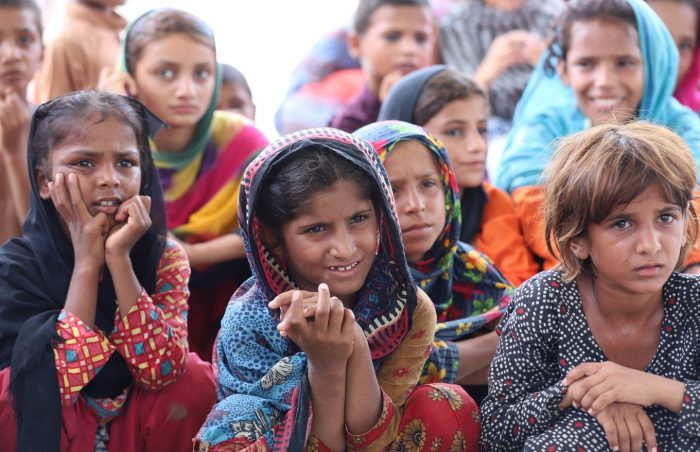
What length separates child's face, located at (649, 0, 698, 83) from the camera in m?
4.24

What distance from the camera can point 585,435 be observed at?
6.87 ft

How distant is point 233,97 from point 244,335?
2.52m

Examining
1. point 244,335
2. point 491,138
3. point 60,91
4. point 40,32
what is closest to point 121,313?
point 244,335

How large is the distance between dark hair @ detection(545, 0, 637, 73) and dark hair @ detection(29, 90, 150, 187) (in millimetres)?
1823

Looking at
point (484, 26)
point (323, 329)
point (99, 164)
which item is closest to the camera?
point (323, 329)

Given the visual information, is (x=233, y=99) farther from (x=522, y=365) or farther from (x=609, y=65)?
(x=522, y=365)

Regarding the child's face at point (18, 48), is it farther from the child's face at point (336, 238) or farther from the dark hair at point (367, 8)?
the child's face at point (336, 238)

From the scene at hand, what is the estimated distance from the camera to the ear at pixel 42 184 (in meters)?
2.51

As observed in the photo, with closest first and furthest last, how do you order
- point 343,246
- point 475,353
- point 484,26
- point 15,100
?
point 343,246 → point 475,353 → point 15,100 → point 484,26

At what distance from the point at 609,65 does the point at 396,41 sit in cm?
133

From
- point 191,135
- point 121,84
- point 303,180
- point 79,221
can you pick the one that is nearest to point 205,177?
point 191,135

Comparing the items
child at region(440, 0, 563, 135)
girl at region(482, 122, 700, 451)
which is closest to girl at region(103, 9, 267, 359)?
girl at region(482, 122, 700, 451)

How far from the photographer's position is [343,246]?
2.22 metres

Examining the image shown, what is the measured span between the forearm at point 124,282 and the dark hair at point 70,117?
1.12 feet
